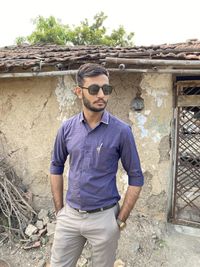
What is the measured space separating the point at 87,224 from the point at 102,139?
748 mm

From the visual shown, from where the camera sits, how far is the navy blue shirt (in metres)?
2.28

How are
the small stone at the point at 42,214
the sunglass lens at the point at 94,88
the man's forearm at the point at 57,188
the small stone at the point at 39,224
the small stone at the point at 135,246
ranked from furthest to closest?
the small stone at the point at 42,214
the small stone at the point at 39,224
the small stone at the point at 135,246
the man's forearm at the point at 57,188
the sunglass lens at the point at 94,88

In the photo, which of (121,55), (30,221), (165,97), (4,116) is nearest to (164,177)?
(165,97)

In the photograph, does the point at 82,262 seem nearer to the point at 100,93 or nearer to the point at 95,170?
the point at 95,170

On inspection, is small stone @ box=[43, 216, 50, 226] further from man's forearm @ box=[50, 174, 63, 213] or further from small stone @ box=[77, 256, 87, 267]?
man's forearm @ box=[50, 174, 63, 213]

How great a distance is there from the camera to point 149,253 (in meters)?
3.99

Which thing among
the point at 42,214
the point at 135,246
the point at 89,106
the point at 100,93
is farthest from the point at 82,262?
the point at 100,93

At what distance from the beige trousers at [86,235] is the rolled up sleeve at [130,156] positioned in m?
0.33

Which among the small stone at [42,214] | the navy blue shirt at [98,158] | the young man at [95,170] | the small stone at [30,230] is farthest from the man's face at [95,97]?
the small stone at [42,214]

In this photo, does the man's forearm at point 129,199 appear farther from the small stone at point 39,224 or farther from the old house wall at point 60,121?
the small stone at point 39,224

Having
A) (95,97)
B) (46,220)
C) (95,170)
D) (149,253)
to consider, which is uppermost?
(95,97)

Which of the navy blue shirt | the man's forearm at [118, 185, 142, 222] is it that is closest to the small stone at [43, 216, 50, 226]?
the navy blue shirt

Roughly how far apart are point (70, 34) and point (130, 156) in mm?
18079

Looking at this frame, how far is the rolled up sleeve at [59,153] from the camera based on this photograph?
246 cm
